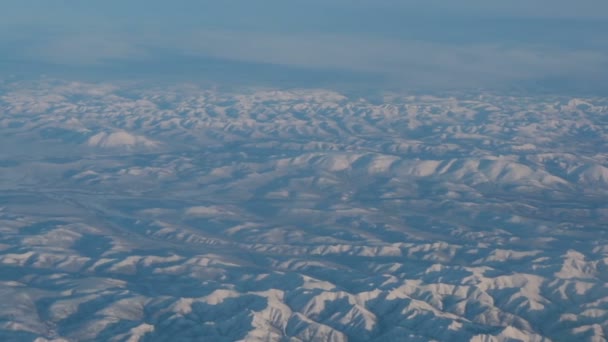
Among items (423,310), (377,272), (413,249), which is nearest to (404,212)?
(413,249)

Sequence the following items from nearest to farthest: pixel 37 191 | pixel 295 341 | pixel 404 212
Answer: pixel 295 341
pixel 404 212
pixel 37 191

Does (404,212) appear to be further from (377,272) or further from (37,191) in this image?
(37,191)

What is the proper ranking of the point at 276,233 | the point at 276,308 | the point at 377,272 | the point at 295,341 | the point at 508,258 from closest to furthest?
the point at 295,341, the point at 276,308, the point at 377,272, the point at 508,258, the point at 276,233

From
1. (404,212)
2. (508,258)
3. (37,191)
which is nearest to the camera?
(508,258)

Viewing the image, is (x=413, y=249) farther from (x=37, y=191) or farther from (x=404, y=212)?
(x=37, y=191)

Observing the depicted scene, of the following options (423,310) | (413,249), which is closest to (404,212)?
(413,249)

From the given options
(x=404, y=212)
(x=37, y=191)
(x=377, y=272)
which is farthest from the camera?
(x=37, y=191)

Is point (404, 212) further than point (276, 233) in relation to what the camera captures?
Yes
